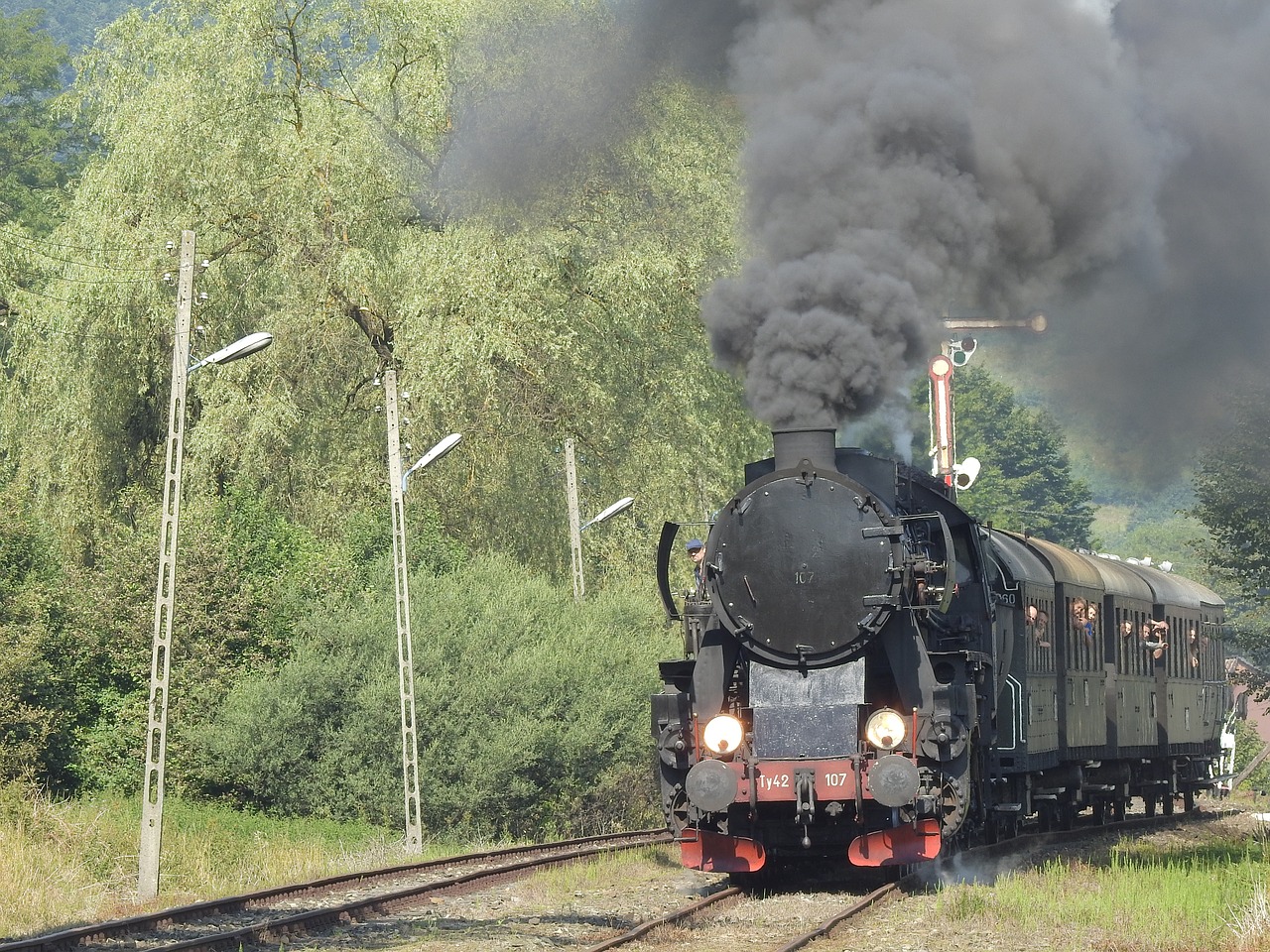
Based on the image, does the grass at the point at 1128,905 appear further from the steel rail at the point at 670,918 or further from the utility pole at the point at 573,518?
the utility pole at the point at 573,518

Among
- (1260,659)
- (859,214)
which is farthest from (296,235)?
(1260,659)

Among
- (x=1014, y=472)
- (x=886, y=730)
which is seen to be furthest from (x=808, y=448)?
(x=1014, y=472)

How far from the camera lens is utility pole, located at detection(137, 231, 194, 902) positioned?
15.6 metres

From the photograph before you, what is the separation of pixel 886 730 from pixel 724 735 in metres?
1.24

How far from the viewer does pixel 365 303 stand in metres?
26.0

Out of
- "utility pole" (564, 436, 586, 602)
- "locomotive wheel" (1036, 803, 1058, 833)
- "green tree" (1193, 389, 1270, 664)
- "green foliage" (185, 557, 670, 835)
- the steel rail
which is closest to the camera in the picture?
the steel rail

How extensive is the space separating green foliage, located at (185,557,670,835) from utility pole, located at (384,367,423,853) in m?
1.19

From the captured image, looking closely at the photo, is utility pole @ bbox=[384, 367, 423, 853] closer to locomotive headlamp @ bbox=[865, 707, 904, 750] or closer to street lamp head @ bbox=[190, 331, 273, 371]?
street lamp head @ bbox=[190, 331, 273, 371]

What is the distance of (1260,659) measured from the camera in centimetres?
4400

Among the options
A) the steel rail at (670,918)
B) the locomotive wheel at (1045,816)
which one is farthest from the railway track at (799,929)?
the locomotive wheel at (1045,816)

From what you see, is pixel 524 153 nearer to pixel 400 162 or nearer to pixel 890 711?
pixel 400 162

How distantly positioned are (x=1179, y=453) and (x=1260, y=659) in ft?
109

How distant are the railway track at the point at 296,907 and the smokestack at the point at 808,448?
4.98 meters

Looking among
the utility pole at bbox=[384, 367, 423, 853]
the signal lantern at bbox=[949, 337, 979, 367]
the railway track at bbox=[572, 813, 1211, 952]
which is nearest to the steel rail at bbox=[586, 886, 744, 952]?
the railway track at bbox=[572, 813, 1211, 952]
